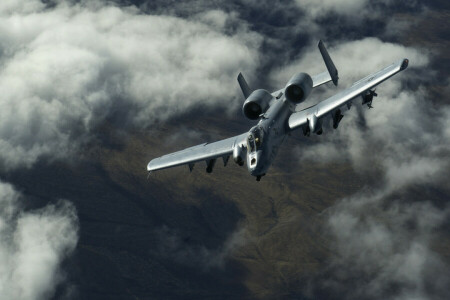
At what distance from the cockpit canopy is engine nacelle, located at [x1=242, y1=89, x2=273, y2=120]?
7.92 meters

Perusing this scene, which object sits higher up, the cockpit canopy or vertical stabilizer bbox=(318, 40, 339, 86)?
vertical stabilizer bbox=(318, 40, 339, 86)

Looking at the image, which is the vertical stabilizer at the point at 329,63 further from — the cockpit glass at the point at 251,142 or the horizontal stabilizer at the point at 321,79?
the cockpit glass at the point at 251,142

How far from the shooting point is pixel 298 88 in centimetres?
5303

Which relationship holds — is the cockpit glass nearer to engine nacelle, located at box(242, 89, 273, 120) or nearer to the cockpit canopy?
the cockpit canopy

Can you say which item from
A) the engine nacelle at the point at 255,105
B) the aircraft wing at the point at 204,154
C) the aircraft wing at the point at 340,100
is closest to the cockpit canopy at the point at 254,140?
the aircraft wing at the point at 204,154

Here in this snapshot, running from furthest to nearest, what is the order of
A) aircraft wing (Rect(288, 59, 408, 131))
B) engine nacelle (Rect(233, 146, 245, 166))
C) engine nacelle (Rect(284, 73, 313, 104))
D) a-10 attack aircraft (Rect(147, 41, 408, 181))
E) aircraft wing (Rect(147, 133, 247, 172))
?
engine nacelle (Rect(284, 73, 313, 104))
aircraft wing (Rect(147, 133, 247, 172))
aircraft wing (Rect(288, 59, 408, 131))
engine nacelle (Rect(233, 146, 245, 166))
a-10 attack aircraft (Rect(147, 41, 408, 181))

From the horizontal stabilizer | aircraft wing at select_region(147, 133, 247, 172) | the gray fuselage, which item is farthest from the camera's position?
the horizontal stabilizer

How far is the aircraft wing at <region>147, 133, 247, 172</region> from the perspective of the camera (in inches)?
1971

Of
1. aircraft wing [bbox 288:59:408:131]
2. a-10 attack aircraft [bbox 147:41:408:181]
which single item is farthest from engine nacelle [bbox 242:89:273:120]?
aircraft wing [bbox 288:59:408:131]

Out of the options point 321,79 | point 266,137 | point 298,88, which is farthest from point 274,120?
point 321,79

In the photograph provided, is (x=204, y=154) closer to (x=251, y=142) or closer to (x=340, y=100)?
(x=251, y=142)

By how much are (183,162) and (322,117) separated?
16.5 metres

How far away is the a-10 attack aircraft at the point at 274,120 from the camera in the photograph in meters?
46.1

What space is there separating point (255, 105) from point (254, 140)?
9.00 meters
